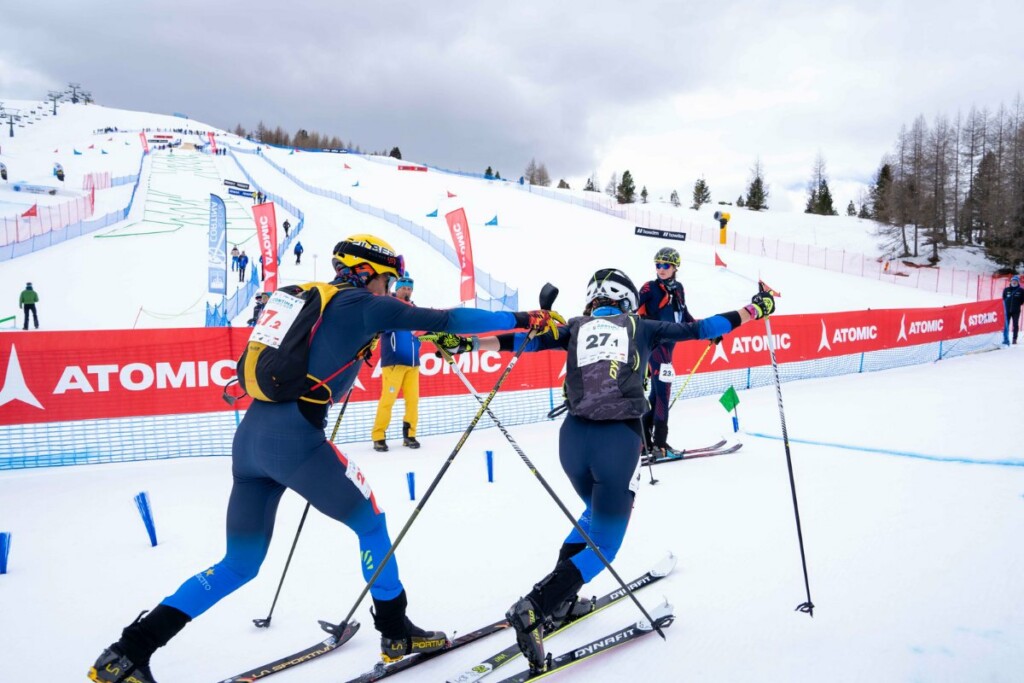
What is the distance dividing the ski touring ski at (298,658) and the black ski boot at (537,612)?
105 centimetres

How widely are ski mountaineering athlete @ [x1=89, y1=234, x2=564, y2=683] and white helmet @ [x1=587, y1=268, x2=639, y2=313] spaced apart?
2.42 ft

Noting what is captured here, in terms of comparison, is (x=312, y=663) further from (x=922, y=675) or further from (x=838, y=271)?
(x=838, y=271)

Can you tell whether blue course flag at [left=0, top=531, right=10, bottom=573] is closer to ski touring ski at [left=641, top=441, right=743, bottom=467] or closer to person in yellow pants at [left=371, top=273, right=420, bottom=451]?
person in yellow pants at [left=371, top=273, right=420, bottom=451]

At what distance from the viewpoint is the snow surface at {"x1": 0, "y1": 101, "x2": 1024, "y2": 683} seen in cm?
303

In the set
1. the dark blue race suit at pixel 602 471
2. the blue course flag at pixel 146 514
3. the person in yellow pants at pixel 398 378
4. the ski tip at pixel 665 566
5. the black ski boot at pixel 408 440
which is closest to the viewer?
the dark blue race suit at pixel 602 471

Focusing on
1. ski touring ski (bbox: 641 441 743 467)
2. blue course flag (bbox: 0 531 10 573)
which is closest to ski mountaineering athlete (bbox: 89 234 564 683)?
blue course flag (bbox: 0 531 10 573)

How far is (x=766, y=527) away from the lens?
4.71m

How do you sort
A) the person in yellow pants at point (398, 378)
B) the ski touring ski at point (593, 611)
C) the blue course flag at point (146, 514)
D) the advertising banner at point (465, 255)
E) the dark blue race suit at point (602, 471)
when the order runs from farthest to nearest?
the advertising banner at point (465, 255) → the person in yellow pants at point (398, 378) → the blue course flag at point (146, 514) → the dark blue race suit at point (602, 471) → the ski touring ski at point (593, 611)

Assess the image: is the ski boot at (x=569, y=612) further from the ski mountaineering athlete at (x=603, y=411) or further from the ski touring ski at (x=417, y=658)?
the ski touring ski at (x=417, y=658)

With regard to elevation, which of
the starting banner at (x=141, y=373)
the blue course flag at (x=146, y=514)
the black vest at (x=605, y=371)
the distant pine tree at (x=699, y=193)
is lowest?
the blue course flag at (x=146, y=514)

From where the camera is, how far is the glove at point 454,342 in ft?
10.8

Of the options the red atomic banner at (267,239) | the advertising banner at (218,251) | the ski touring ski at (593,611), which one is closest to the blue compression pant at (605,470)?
the ski touring ski at (593,611)

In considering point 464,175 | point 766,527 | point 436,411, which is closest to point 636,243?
point 436,411

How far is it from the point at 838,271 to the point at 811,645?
42043 mm
